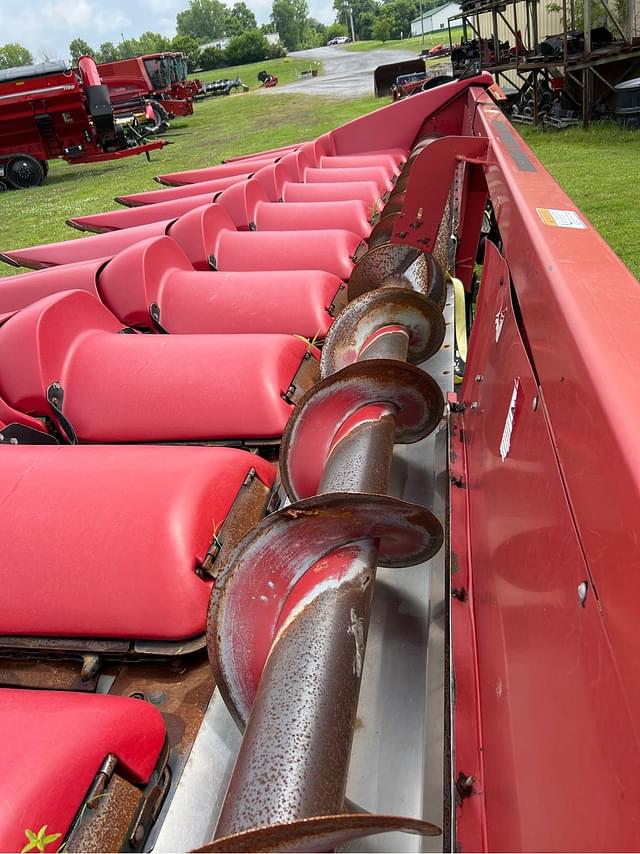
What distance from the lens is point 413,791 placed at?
1058 mm

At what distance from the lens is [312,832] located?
2.33 ft

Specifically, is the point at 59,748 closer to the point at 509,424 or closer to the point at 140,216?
the point at 509,424

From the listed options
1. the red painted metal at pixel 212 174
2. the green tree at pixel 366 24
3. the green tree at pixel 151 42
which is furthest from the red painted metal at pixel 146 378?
the green tree at pixel 366 24

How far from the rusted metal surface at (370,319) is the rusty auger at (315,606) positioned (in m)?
0.46

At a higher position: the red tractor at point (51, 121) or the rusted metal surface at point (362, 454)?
the red tractor at point (51, 121)

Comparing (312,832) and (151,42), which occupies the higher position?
(151,42)

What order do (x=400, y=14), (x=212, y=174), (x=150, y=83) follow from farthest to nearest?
(x=400, y=14) < (x=150, y=83) < (x=212, y=174)

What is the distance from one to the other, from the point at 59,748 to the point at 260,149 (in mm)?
15695

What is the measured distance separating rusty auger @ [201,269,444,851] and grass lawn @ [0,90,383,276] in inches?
291

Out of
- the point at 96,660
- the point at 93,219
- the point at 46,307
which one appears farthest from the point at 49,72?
the point at 96,660

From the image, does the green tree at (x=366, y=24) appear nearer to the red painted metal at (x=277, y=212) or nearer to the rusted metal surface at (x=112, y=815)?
the red painted metal at (x=277, y=212)

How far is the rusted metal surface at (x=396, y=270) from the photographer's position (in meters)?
2.64

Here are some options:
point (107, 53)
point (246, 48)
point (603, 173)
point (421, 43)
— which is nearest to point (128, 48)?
point (107, 53)

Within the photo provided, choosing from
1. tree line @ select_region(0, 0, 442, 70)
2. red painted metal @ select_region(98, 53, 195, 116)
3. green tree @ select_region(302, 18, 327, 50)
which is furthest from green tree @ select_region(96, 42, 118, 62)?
red painted metal @ select_region(98, 53, 195, 116)
